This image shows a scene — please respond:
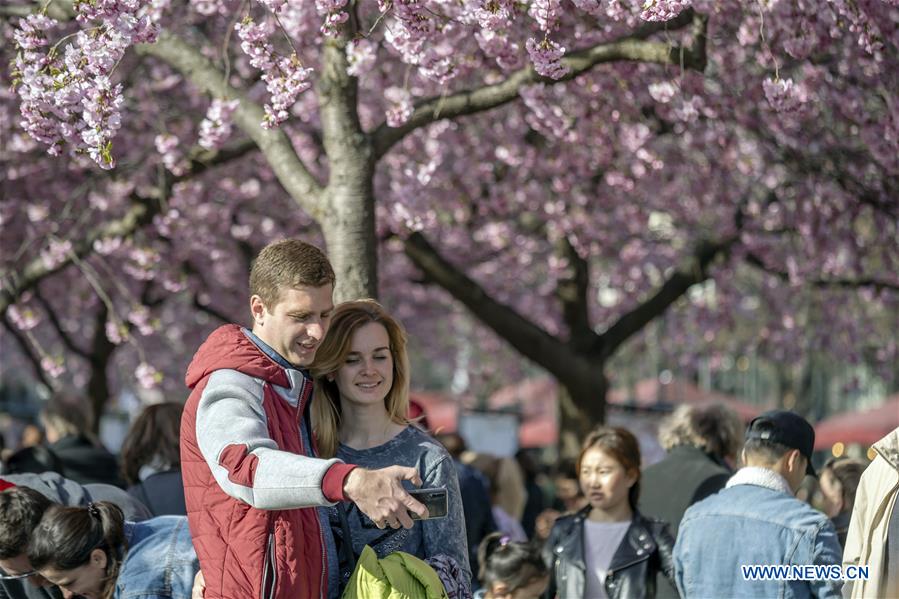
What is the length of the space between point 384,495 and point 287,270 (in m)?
0.93

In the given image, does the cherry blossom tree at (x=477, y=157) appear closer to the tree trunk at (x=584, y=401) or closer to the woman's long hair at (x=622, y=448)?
the tree trunk at (x=584, y=401)

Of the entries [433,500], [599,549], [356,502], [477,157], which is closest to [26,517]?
[433,500]

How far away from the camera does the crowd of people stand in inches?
154

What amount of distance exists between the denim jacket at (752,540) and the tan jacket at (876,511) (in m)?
0.40

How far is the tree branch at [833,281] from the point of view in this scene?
12478mm

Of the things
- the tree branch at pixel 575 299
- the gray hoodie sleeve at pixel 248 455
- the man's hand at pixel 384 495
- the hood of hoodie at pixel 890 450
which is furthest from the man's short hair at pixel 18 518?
the tree branch at pixel 575 299

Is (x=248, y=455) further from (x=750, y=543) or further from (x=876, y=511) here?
(x=750, y=543)

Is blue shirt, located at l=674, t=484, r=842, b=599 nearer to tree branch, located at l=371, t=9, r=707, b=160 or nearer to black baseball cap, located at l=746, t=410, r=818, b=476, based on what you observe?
black baseball cap, located at l=746, t=410, r=818, b=476

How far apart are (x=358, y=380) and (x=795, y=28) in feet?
14.3

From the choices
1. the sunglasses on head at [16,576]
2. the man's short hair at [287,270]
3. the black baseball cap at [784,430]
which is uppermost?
the man's short hair at [287,270]

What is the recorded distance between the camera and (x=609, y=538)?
6.21m

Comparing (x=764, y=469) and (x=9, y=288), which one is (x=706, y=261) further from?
(x=764, y=469)

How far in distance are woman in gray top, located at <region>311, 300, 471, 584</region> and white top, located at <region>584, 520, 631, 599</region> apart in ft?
5.92

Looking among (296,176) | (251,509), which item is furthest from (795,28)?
(251,509)
